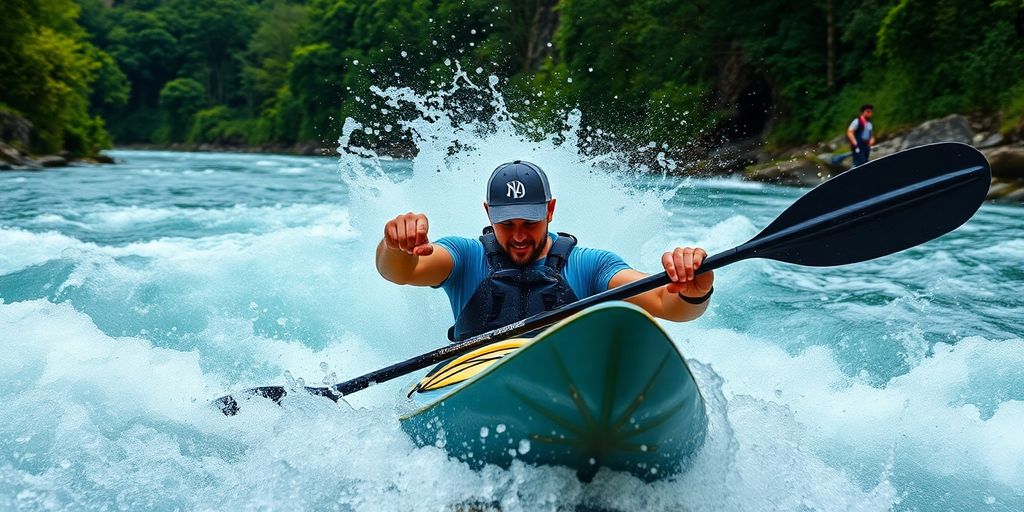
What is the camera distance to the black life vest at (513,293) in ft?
9.69

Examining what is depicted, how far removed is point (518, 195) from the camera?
2.90 meters

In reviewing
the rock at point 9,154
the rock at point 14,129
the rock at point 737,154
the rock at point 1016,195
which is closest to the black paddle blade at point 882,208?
the rock at point 1016,195

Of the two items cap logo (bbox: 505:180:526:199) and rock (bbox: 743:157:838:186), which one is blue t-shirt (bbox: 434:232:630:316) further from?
rock (bbox: 743:157:838:186)

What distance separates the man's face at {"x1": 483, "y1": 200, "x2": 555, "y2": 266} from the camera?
9.80 feet

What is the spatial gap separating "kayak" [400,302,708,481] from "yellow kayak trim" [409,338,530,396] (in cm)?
3

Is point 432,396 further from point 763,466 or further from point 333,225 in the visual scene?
point 333,225

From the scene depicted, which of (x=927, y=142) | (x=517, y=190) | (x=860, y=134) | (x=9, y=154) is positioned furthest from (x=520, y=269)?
(x=9, y=154)

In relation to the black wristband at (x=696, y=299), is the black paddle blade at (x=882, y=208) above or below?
above

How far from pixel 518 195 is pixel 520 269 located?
0.97 ft

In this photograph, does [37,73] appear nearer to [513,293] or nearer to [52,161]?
[52,161]

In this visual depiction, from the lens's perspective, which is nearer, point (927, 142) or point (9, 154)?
point (927, 142)

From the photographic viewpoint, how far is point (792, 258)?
2902 millimetres

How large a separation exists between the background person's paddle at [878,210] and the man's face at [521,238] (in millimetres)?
426

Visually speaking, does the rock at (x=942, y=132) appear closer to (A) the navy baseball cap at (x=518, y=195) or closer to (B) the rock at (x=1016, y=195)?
(B) the rock at (x=1016, y=195)
